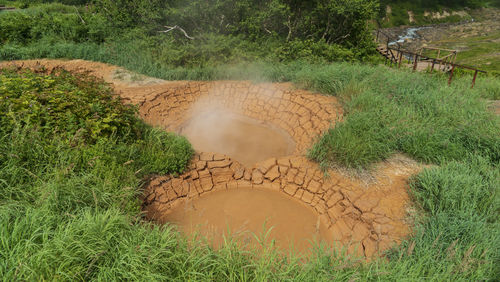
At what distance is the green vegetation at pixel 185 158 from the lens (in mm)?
2496

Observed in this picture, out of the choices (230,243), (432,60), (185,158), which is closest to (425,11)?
(432,60)

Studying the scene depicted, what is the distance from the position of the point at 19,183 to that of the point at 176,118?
15.2 ft

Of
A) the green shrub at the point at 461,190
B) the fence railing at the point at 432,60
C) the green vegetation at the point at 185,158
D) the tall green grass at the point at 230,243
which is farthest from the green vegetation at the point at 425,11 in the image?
the green shrub at the point at 461,190

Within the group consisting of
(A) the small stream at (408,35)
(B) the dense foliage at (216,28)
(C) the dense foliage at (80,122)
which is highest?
(B) the dense foliage at (216,28)

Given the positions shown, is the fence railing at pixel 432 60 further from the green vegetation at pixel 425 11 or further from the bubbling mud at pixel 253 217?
the green vegetation at pixel 425 11

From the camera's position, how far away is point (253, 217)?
4.54 meters

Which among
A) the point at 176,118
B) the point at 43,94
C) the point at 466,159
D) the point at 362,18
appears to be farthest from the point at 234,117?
the point at 362,18

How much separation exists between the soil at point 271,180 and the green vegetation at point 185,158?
1.02 feet

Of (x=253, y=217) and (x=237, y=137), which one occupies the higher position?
(x=237, y=137)

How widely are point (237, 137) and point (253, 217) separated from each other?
274cm

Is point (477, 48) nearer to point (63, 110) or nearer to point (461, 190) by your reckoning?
point (461, 190)

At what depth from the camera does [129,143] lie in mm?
4824

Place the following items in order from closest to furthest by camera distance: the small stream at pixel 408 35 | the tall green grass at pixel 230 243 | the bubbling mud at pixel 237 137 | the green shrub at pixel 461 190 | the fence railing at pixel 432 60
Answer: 1. the tall green grass at pixel 230 243
2. the green shrub at pixel 461 190
3. the bubbling mud at pixel 237 137
4. the fence railing at pixel 432 60
5. the small stream at pixel 408 35

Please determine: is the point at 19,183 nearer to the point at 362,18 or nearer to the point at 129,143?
the point at 129,143
